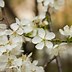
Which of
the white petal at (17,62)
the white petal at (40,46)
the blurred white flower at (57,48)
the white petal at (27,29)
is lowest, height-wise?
the white petal at (17,62)

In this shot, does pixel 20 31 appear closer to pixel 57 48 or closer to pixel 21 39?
pixel 21 39

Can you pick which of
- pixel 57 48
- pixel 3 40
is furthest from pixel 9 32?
pixel 57 48

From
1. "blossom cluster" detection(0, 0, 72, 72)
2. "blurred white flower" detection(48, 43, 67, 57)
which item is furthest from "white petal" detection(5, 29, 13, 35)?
"blurred white flower" detection(48, 43, 67, 57)

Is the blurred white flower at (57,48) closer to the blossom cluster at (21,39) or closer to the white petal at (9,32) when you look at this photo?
the blossom cluster at (21,39)

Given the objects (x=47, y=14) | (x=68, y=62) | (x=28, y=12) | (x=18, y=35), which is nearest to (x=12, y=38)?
(x=18, y=35)

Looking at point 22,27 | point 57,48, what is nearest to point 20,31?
point 22,27

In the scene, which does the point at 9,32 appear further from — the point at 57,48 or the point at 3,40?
the point at 57,48

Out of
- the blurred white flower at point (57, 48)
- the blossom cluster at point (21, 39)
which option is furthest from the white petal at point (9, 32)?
the blurred white flower at point (57, 48)

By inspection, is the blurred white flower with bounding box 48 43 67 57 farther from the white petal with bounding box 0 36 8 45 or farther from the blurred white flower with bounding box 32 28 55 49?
the white petal with bounding box 0 36 8 45

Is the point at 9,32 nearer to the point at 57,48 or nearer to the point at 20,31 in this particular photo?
the point at 20,31
